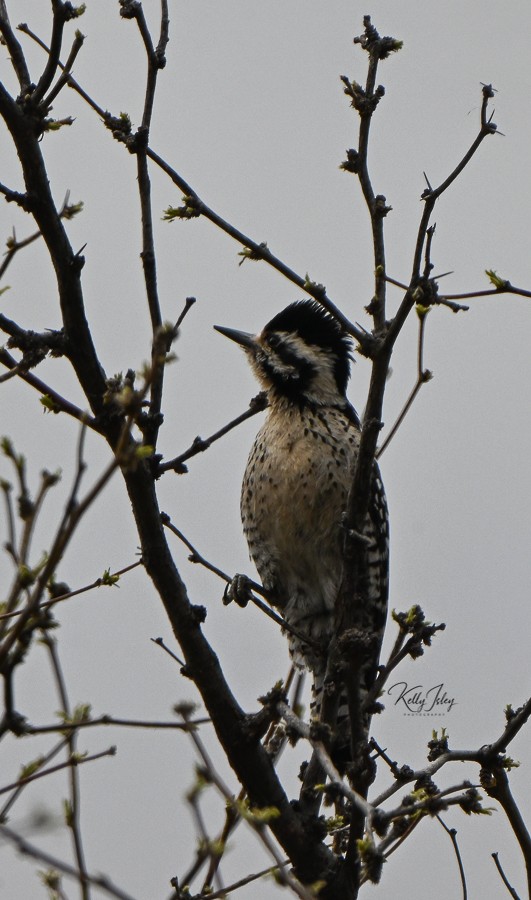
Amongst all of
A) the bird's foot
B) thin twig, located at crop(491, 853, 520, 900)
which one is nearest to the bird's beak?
the bird's foot

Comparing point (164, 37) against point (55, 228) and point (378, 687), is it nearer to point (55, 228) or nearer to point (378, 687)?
point (55, 228)

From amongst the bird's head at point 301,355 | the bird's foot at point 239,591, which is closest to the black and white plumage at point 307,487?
the bird's head at point 301,355

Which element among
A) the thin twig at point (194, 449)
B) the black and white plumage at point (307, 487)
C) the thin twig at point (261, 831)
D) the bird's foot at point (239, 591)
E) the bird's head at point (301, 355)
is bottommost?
the thin twig at point (261, 831)

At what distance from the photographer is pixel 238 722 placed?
4992 mm

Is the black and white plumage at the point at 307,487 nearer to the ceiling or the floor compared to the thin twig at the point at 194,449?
nearer to the ceiling

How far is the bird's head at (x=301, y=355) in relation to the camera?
793 centimetres

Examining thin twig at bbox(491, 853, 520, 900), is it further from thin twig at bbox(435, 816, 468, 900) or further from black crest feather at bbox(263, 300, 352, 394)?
black crest feather at bbox(263, 300, 352, 394)

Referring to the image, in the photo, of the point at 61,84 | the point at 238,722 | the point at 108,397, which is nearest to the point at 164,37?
the point at 61,84

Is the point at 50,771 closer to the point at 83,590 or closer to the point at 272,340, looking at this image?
the point at 83,590

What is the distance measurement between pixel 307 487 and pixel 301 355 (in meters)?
1.09

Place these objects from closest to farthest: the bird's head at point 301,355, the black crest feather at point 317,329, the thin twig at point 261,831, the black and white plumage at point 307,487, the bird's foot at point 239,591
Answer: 1. the thin twig at point 261,831
2. the bird's foot at point 239,591
3. the black and white plumage at point 307,487
4. the bird's head at point 301,355
5. the black crest feather at point 317,329

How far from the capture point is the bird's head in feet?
26.0

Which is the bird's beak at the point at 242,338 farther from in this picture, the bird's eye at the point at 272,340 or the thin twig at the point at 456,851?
the thin twig at the point at 456,851

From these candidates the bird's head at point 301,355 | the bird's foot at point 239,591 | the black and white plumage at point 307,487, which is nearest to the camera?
the bird's foot at point 239,591
